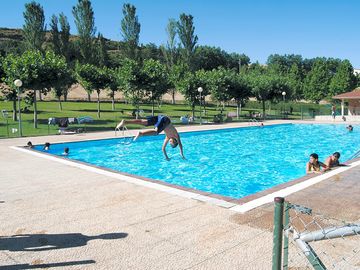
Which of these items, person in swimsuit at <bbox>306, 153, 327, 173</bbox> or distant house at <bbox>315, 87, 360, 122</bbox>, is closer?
person in swimsuit at <bbox>306, 153, 327, 173</bbox>

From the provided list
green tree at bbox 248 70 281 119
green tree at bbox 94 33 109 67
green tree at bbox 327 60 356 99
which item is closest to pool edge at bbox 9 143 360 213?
green tree at bbox 248 70 281 119

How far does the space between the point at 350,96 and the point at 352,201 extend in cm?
3935

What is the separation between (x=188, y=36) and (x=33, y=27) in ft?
81.2

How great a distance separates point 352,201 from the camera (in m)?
7.22

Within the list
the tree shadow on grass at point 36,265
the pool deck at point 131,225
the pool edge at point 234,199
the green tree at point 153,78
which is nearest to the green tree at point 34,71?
the green tree at point 153,78

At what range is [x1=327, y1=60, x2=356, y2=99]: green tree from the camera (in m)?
60.0

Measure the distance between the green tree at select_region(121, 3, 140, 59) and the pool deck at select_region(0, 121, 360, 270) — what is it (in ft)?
169

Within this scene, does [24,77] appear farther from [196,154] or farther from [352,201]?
[352,201]

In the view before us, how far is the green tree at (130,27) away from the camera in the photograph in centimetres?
5817

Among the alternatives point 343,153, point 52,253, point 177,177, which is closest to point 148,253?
point 52,253

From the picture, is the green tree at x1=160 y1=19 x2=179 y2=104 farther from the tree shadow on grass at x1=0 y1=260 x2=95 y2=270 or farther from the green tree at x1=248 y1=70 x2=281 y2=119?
the tree shadow on grass at x1=0 y1=260 x2=95 y2=270

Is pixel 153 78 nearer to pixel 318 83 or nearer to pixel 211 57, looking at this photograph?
pixel 318 83

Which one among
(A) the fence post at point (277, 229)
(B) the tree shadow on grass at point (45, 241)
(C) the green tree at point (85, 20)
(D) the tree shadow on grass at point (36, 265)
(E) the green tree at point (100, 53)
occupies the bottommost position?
(D) the tree shadow on grass at point (36, 265)

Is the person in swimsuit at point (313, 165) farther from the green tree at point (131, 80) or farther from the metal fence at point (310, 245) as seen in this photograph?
the green tree at point (131, 80)
